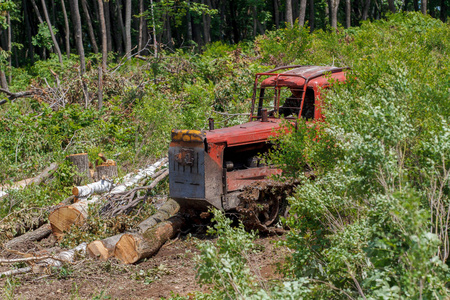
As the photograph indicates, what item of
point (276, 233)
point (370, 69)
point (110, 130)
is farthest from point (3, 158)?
point (370, 69)

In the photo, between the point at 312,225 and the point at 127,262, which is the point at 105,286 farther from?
the point at 312,225

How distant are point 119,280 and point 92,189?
10.6 feet

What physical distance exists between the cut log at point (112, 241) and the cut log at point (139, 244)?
0.48ft

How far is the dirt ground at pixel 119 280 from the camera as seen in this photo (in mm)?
6473

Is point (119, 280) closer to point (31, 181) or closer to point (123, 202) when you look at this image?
point (123, 202)

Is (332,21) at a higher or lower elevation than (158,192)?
higher

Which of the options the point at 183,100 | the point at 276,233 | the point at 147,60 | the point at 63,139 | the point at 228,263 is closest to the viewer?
the point at 228,263

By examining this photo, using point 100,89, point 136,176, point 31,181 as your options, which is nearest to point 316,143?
point 136,176

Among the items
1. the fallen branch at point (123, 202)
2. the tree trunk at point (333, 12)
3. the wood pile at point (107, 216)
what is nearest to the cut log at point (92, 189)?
the wood pile at point (107, 216)

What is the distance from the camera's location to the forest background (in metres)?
3.65

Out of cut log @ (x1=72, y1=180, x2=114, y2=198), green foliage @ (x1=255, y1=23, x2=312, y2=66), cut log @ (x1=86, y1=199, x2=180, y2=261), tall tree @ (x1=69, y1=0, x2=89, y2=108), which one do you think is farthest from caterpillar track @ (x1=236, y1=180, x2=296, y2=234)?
green foliage @ (x1=255, y1=23, x2=312, y2=66)

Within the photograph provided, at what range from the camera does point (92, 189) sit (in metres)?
9.89

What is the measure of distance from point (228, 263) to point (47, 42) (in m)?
26.9

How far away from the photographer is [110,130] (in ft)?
44.3
